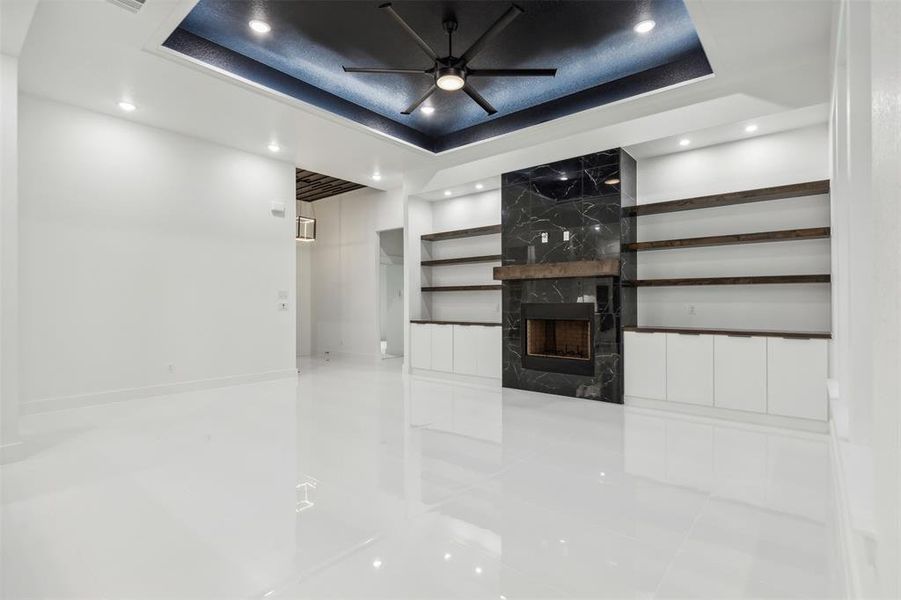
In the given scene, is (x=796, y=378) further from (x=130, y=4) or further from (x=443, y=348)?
(x=130, y=4)

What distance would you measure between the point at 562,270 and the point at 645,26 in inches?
98.9

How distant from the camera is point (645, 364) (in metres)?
4.92

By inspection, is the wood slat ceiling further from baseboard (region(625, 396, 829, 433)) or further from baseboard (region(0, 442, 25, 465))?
baseboard (region(625, 396, 829, 433))

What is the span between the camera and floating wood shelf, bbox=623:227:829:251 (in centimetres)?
432

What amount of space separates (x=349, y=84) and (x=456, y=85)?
5.33 feet

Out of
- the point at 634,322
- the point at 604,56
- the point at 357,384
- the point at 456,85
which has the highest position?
the point at 604,56

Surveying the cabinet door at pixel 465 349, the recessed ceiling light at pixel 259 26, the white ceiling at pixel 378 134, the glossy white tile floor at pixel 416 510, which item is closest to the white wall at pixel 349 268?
the white ceiling at pixel 378 134

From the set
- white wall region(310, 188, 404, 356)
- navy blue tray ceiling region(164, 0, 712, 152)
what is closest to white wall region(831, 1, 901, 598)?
navy blue tray ceiling region(164, 0, 712, 152)

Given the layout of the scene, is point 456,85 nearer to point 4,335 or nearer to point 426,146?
point 426,146

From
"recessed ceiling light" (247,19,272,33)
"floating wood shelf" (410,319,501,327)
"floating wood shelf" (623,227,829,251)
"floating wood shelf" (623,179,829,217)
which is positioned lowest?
"floating wood shelf" (410,319,501,327)

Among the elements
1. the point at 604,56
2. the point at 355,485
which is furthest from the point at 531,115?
the point at 355,485

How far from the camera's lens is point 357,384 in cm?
640

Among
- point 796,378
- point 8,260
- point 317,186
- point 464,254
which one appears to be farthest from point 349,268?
point 796,378

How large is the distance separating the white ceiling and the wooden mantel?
53.2 inches
